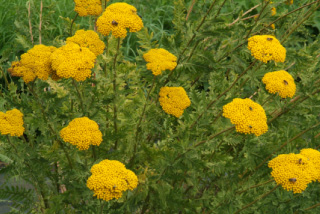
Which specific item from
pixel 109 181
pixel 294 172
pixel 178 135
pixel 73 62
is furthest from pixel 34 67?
pixel 294 172

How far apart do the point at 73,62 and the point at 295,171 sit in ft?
3.31

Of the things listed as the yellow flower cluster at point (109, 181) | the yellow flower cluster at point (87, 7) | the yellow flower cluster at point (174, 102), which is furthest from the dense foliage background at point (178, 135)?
the yellow flower cluster at point (109, 181)

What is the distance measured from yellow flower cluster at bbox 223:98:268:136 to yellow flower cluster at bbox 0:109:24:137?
92cm

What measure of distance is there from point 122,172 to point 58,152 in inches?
25.0

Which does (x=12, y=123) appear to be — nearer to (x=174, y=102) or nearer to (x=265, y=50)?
(x=174, y=102)

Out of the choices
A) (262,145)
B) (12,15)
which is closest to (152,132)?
(262,145)

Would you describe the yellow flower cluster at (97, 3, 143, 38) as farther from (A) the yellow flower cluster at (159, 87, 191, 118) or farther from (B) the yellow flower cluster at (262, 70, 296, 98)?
(B) the yellow flower cluster at (262, 70, 296, 98)

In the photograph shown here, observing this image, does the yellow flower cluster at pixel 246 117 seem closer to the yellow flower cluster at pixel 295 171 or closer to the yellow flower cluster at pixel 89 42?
the yellow flower cluster at pixel 295 171

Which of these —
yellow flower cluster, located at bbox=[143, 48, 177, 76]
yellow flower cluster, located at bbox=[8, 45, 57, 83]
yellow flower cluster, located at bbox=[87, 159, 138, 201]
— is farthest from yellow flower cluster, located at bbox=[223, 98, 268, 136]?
yellow flower cluster, located at bbox=[8, 45, 57, 83]

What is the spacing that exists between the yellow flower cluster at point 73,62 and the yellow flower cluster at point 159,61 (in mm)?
308

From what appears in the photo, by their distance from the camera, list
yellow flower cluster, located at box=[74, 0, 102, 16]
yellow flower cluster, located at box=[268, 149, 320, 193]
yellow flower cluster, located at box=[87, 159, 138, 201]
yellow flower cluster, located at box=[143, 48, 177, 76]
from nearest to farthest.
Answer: yellow flower cluster, located at box=[87, 159, 138, 201]
yellow flower cluster, located at box=[268, 149, 320, 193]
yellow flower cluster, located at box=[143, 48, 177, 76]
yellow flower cluster, located at box=[74, 0, 102, 16]

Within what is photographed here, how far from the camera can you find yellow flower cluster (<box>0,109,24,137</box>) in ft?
6.23

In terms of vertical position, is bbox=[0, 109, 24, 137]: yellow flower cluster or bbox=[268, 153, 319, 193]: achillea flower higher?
bbox=[268, 153, 319, 193]: achillea flower

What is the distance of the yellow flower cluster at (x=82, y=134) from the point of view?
5.76 feet
